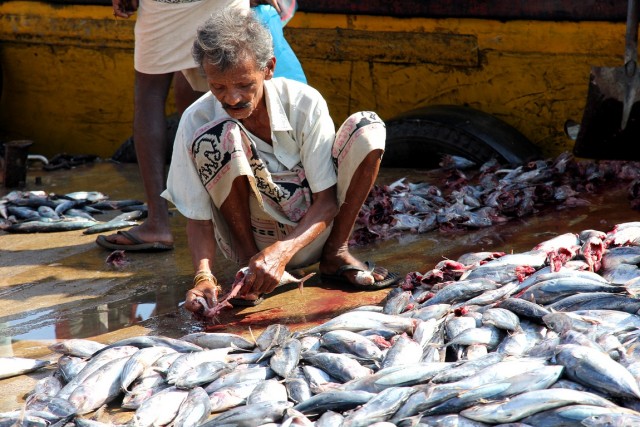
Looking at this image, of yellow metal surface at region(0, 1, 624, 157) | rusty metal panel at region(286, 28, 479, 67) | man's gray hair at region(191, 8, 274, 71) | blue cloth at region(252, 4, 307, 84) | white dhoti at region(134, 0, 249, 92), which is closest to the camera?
man's gray hair at region(191, 8, 274, 71)

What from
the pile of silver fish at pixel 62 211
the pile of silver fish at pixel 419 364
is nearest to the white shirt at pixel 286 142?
the pile of silver fish at pixel 419 364

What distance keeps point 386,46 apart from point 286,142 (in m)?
3.09

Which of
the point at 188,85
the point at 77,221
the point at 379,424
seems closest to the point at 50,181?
the point at 77,221

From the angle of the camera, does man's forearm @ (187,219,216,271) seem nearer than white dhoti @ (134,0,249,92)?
Yes

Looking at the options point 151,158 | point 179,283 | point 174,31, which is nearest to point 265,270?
point 179,283

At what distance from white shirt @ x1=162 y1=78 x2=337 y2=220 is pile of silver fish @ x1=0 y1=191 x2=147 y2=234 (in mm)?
1919

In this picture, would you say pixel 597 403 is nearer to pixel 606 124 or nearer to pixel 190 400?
pixel 190 400

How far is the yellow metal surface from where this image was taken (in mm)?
7012

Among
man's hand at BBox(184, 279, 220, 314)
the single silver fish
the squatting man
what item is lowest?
the single silver fish

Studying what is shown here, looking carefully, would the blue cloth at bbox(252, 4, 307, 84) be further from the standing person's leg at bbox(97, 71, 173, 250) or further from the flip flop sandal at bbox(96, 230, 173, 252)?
the flip flop sandal at bbox(96, 230, 173, 252)

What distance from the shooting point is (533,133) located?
23.7 ft

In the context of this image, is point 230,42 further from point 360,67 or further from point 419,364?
point 360,67

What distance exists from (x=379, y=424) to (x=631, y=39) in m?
3.96

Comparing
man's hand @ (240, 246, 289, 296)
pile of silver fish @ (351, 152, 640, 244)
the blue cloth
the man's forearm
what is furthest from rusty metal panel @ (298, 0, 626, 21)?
man's hand @ (240, 246, 289, 296)
